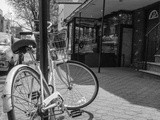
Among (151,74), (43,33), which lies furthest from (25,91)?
(151,74)

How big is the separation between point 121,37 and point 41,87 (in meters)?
7.95

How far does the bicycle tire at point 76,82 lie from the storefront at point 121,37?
16.8 ft

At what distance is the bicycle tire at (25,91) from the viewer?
180 cm

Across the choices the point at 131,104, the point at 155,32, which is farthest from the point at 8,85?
the point at 155,32

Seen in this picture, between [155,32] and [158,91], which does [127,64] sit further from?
[158,91]

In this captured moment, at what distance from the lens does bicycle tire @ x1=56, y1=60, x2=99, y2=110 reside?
2886mm

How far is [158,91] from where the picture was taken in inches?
185

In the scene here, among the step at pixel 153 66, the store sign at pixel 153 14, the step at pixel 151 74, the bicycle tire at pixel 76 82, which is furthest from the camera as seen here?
the store sign at pixel 153 14

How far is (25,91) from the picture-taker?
85.0 inches

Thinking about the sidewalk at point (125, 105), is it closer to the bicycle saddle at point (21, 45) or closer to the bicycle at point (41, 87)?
the bicycle at point (41, 87)

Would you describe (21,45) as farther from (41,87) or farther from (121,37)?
(121,37)

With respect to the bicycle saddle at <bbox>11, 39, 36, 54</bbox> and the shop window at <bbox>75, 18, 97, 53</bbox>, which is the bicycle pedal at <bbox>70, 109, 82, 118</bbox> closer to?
the bicycle saddle at <bbox>11, 39, 36, 54</bbox>

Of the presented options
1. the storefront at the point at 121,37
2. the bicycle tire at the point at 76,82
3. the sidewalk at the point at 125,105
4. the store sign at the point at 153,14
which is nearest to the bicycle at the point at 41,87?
the bicycle tire at the point at 76,82

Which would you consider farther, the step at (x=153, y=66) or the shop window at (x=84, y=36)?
the shop window at (x=84, y=36)
